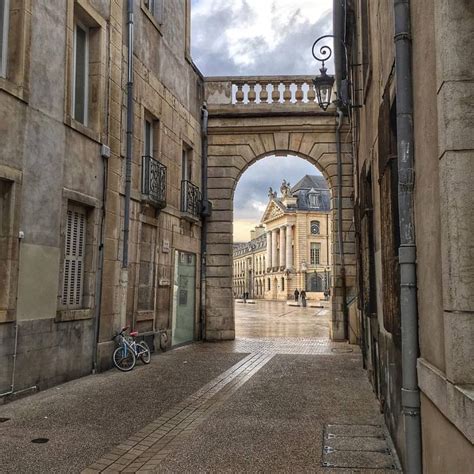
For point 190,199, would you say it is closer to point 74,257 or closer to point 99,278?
point 99,278

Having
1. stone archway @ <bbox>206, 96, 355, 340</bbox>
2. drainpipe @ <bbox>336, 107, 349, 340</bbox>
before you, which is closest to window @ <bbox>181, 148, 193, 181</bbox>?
stone archway @ <bbox>206, 96, 355, 340</bbox>

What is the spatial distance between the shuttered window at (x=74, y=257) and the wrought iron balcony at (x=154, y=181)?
2.41m

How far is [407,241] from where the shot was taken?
3889mm

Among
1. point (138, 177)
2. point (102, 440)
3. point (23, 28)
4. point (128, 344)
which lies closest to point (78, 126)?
point (23, 28)

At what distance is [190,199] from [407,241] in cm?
1110

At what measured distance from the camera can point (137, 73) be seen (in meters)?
11.4

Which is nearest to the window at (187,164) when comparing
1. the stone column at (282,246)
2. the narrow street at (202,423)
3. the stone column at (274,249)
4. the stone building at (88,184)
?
the stone building at (88,184)

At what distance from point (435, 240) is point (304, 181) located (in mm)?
86712

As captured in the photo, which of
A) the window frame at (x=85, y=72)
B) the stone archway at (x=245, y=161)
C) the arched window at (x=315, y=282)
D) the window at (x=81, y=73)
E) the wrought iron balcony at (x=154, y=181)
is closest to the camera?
the window frame at (x=85, y=72)

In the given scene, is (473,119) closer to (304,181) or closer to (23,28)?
(23,28)

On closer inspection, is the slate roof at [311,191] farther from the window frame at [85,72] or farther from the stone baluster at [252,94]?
the window frame at [85,72]

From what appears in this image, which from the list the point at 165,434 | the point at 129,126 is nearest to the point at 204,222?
the point at 129,126

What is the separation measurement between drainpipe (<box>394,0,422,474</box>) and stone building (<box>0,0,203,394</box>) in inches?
207

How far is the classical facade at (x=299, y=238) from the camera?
83.5 meters
